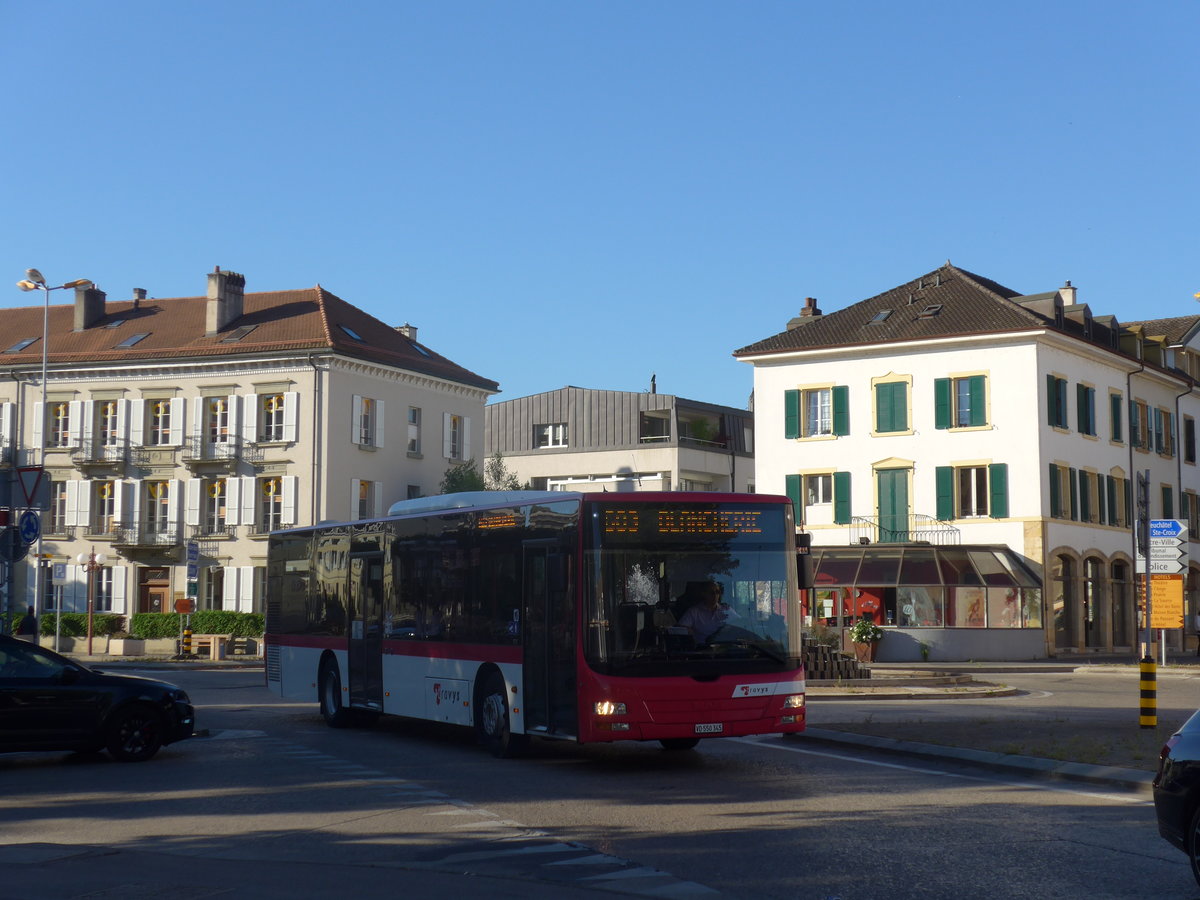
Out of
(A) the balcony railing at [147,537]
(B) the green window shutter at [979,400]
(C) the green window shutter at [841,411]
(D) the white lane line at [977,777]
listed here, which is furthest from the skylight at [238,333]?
(D) the white lane line at [977,777]

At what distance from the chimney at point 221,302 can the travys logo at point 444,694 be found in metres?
45.7

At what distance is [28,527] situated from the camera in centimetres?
2181

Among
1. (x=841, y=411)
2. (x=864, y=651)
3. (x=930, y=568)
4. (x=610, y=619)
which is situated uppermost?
(x=841, y=411)

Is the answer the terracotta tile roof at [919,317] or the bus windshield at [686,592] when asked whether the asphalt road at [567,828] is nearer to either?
the bus windshield at [686,592]

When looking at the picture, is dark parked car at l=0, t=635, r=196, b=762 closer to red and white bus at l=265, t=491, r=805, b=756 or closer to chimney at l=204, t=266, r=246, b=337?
red and white bus at l=265, t=491, r=805, b=756

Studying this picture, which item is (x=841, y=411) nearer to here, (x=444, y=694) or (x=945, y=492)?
(x=945, y=492)

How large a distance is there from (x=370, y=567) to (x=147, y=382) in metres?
43.4

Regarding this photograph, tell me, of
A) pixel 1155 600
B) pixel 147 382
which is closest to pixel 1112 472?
pixel 1155 600

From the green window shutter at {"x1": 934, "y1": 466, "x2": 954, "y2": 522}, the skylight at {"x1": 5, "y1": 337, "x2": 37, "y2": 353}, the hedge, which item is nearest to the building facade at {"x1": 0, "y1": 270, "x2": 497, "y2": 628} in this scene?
the skylight at {"x1": 5, "y1": 337, "x2": 37, "y2": 353}

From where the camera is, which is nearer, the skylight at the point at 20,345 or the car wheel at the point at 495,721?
the car wheel at the point at 495,721

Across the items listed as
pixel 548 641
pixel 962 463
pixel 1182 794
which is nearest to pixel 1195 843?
pixel 1182 794

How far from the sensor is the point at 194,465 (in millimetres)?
59688

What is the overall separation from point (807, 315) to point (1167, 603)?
28131mm

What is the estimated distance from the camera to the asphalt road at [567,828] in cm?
921
